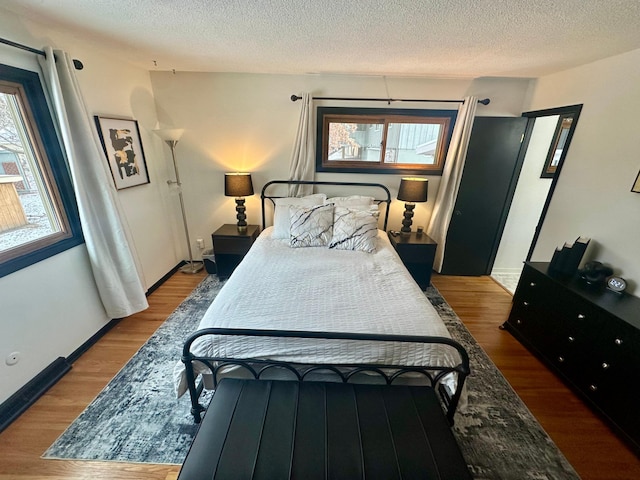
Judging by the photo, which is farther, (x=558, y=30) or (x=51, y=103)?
(x=51, y=103)

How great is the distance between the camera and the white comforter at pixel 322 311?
1350mm

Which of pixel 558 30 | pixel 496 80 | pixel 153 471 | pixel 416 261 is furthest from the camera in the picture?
pixel 416 261

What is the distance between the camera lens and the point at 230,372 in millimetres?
1427

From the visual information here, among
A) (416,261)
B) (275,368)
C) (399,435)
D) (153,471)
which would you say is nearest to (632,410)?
(399,435)

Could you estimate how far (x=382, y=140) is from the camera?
3002mm

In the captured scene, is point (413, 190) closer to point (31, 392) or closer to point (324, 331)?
point (324, 331)

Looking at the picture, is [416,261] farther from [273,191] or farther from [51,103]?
[51,103]

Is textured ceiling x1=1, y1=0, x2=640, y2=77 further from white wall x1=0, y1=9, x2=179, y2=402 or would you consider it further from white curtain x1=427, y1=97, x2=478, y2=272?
white curtain x1=427, y1=97, x2=478, y2=272

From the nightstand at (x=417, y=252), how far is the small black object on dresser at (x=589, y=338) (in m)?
0.87

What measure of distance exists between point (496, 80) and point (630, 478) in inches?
128

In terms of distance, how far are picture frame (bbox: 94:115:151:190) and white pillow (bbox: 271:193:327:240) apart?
143 centimetres

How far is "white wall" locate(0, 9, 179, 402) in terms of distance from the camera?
1.58 meters

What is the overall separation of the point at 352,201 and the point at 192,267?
2.22 metres

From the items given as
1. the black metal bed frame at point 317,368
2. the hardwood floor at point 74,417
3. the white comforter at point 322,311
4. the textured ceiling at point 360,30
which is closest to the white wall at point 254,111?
the textured ceiling at point 360,30
